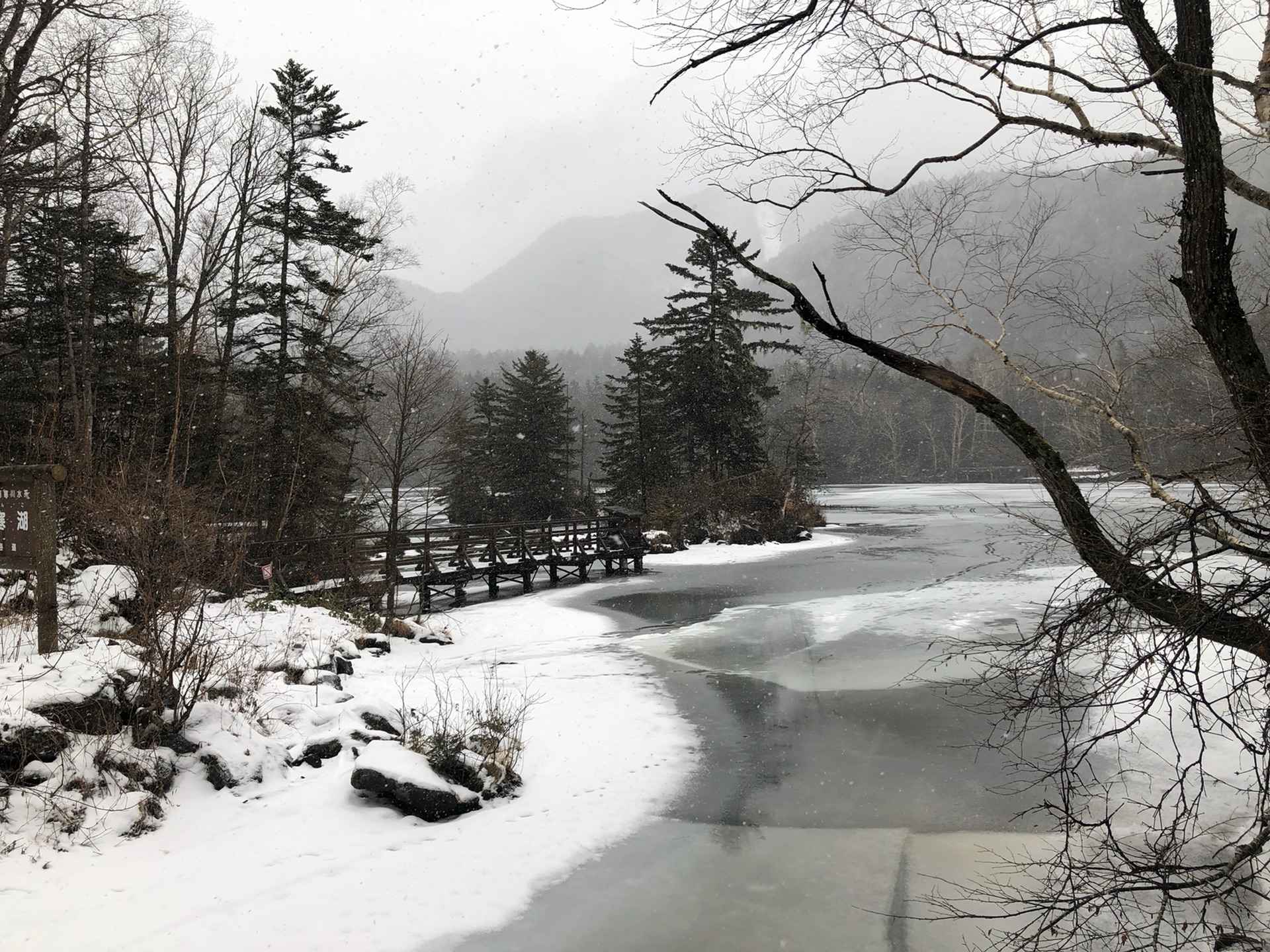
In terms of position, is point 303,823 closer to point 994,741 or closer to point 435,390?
point 994,741

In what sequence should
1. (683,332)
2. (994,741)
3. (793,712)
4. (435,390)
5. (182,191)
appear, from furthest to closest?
(683,332) < (182,191) < (435,390) < (793,712) < (994,741)

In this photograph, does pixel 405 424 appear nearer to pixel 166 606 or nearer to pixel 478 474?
pixel 166 606

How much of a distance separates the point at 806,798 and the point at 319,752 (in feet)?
14.7

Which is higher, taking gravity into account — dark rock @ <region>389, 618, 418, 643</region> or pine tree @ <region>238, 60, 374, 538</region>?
pine tree @ <region>238, 60, 374, 538</region>

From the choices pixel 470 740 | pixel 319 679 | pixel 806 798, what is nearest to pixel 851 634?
pixel 806 798

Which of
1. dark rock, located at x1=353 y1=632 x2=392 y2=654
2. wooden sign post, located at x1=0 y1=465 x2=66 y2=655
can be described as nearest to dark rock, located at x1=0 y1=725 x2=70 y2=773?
wooden sign post, located at x1=0 y1=465 x2=66 y2=655

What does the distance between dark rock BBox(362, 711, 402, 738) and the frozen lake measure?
282 centimetres

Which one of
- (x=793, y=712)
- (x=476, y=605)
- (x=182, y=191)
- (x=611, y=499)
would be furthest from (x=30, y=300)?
(x=611, y=499)

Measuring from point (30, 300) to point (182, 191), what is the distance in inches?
222

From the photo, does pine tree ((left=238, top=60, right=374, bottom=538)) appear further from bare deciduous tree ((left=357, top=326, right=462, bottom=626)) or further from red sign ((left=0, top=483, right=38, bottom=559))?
red sign ((left=0, top=483, right=38, bottom=559))

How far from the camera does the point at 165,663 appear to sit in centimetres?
568

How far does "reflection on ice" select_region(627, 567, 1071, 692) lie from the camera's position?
10164 mm

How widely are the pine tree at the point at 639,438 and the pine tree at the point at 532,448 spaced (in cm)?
273

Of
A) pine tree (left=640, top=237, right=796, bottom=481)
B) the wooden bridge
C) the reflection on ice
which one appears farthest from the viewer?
pine tree (left=640, top=237, right=796, bottom=481)
